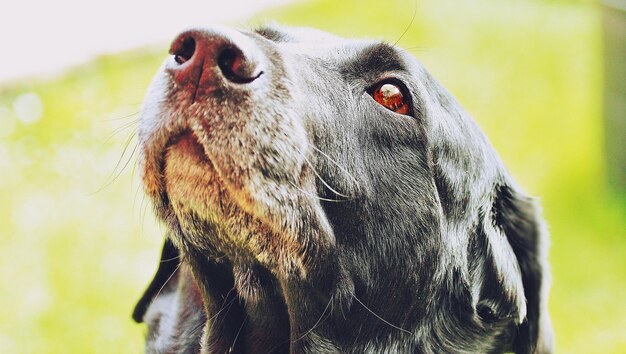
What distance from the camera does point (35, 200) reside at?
688 centimetres

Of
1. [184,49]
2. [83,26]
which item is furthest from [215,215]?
[83,26]

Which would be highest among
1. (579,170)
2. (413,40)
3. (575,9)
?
(575,9)

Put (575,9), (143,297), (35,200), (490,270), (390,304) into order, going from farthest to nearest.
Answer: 1. (575,9)
2. (35,200)
3. (143,297)
4. (490,270)
5. (390,304)

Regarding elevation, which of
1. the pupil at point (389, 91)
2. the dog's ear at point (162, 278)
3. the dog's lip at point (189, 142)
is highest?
the pupil at point (389, 91)

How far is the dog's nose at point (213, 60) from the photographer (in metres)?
2.42

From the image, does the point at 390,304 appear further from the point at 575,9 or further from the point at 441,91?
the point at 575,9

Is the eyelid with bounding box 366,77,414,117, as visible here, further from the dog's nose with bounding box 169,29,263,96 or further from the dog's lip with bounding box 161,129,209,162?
the dog's lip with bounding box 161,129,209,162

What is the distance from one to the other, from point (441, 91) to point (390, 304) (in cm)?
99

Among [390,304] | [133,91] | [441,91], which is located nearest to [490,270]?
[390,304]

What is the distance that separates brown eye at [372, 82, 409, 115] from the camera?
9.68ft

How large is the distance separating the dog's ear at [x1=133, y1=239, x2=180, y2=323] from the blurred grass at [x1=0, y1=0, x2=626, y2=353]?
791 mm

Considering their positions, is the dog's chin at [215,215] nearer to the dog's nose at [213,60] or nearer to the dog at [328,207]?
the dog at [328,207]

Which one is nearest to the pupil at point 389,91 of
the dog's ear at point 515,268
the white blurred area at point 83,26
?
the dog's ear at point 515,268

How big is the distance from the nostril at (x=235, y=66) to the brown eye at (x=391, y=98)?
0.67 m
